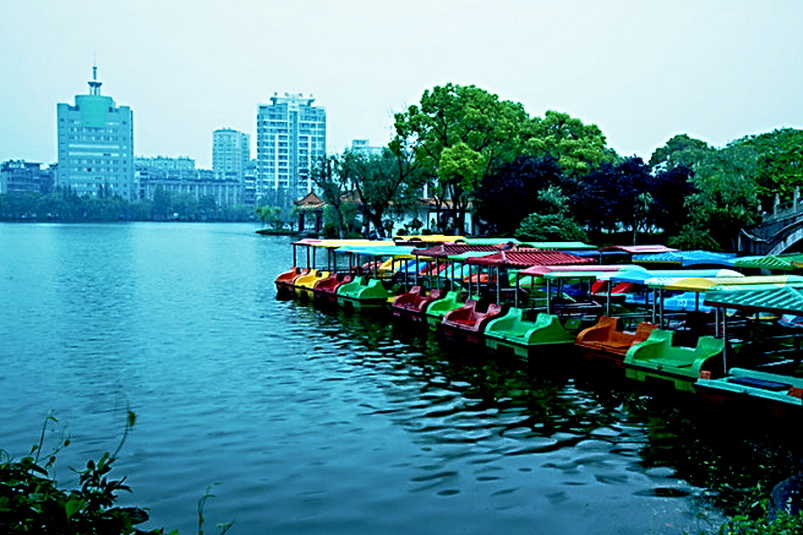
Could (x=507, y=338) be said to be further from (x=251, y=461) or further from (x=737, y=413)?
(x=251, y=461)

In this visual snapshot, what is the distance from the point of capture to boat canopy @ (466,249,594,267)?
23548 millimetres

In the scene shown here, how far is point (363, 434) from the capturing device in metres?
13.6

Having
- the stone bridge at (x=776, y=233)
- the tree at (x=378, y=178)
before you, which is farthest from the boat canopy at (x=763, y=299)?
the tree at (x=378, y=178)

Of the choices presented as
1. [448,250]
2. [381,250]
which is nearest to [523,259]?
[448,250]

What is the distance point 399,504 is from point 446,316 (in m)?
13.2

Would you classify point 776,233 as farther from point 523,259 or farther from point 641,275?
point 641,275

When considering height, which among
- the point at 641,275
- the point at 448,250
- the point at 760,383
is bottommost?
the point at 760,383

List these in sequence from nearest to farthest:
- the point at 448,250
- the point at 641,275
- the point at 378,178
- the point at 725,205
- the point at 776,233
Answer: the point at 641,275
the point at 448,250
the point at 776,233
the point at 725,205
the point at 378,178

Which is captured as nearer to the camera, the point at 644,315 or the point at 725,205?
the point at 644,315

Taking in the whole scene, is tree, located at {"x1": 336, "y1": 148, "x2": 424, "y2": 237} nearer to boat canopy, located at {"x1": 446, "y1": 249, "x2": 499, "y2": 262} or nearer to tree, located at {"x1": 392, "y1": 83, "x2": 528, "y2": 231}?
tree, located at {"x1": 392, "y1": 83, "x2": 528, "y2": 231}

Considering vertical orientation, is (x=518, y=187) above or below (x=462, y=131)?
below

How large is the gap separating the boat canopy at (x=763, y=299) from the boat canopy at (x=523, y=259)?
9048 millimetres

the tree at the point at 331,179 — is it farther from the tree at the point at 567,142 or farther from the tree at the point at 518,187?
the tree at the point at 518,187

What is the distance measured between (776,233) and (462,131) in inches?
961
